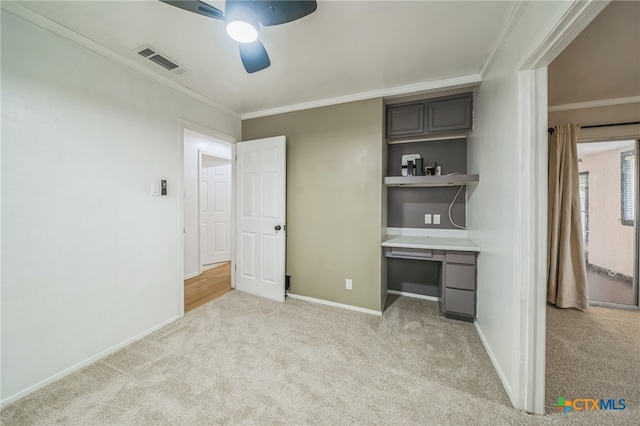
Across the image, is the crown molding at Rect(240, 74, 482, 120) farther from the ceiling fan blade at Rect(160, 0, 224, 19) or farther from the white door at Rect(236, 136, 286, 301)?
the ceiling fan blade at Rect(160, 0, 224, 19)

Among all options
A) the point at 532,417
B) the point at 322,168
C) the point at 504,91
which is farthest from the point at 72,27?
the point at 532,417

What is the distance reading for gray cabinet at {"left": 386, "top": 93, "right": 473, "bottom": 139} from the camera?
2.49 m

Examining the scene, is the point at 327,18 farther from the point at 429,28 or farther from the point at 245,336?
the point at 245,336

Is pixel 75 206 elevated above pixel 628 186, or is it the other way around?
pixel 628 186

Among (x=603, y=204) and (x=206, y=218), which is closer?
(x=603, y=204)

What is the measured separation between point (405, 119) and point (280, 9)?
1.89m

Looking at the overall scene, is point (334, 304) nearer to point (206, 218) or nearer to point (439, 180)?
point (439, 180)

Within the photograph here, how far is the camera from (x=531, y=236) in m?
1.34

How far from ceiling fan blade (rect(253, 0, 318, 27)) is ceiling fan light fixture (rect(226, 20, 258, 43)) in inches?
3.1

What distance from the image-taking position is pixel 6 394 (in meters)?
1.43

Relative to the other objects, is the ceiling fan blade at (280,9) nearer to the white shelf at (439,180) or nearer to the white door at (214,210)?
the white shelf at (439,180)

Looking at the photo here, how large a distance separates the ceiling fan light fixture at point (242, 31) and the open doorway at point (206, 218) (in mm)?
2201

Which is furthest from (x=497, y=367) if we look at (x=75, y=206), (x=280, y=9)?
(x=75, y=206)

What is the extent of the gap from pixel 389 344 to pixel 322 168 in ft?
6.55
